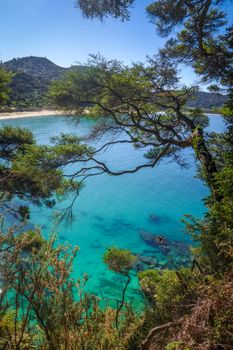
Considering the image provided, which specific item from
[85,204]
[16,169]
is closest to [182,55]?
[16,169]

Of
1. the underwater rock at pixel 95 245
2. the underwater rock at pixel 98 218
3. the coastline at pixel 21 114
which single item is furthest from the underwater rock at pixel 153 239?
the coastline at pixel 21 114

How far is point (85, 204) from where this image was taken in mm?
19703

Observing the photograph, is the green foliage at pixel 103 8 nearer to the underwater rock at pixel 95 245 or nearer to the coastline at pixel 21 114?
the underwater rock at pixel 95 245

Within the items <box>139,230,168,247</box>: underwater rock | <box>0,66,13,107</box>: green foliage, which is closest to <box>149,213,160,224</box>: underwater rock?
<box>139,230,168,247</box>: underwater rock

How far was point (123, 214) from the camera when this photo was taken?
1822 cm

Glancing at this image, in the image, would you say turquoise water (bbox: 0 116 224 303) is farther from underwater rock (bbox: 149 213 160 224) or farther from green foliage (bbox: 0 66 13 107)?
green foliage (bbox: 0 66 13 107)

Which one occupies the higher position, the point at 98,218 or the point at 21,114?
the point at 21,114

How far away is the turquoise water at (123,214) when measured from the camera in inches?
472

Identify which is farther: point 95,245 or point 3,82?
point 95,245

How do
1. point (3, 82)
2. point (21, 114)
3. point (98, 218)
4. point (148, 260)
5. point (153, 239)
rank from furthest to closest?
1. point (21, 114)
2. point (98, 218)
3. point (153, 239)
4. point (148, 260)
5. point (3, 82)

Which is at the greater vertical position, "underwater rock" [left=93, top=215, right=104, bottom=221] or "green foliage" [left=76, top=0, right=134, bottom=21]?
"green foliage" [left=76, top=0, right=134, bottom=21]

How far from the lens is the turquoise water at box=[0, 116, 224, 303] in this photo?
1200 cm

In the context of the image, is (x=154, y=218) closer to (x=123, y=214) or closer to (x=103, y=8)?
(x=123, y=214)

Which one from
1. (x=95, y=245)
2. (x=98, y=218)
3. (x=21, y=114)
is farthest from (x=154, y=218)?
(x=21, y=114)
